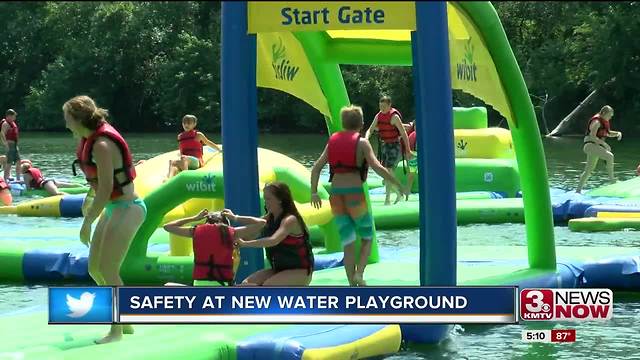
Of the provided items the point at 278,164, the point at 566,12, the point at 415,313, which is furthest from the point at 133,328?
the point at 566,12

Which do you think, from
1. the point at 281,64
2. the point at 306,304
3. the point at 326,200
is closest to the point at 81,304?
the point at 306,304

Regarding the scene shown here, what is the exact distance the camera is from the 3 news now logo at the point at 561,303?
6.45m

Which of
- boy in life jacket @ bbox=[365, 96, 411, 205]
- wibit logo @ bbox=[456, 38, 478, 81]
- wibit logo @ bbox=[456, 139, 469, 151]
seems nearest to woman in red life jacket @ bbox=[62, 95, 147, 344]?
wibit logo @ bbox=[456, 38, 478, 81]

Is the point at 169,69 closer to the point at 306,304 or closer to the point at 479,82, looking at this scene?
the point at 479,82

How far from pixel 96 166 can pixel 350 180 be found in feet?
5.93

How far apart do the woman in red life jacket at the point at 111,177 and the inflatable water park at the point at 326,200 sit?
47 centimetres

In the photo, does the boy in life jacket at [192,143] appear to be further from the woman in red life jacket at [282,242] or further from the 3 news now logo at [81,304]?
the 3 news now logo at [81,304]

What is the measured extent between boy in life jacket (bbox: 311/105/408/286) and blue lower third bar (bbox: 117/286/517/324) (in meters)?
1.29

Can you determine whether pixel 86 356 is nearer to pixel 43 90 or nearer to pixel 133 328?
pixel 133 328

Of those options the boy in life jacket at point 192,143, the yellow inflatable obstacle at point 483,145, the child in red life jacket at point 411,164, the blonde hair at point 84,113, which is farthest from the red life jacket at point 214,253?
the yellow inflatable obstacle at point 483,145

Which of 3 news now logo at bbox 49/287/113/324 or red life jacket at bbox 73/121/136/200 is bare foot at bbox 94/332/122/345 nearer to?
3 news now logo at bbox 49/287/113/324

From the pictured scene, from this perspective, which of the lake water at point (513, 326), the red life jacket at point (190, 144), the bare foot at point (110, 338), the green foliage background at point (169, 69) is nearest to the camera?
the bare foot at point (110, 338)

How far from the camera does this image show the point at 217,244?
6680 millimetres

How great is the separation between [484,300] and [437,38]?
1484mm
